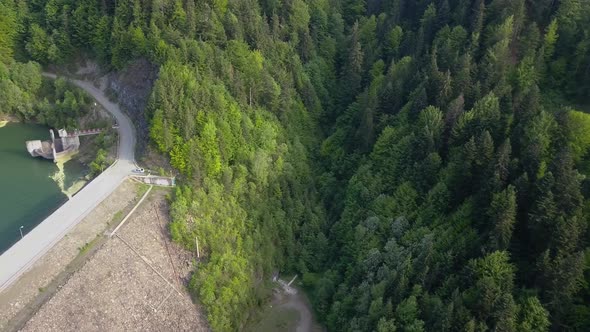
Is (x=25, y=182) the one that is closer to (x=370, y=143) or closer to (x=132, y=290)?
(x=132, y=290)


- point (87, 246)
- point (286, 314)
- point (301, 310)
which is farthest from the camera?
point (301, 310)

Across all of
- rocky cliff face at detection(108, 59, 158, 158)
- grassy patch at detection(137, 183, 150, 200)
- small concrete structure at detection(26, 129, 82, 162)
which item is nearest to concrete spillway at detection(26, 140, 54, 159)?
small concrete structure at detection(26, 129, 82, 162)

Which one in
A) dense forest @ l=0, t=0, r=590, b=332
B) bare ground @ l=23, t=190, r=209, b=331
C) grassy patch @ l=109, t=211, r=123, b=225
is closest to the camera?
dense forest @ l=0, t=0, r=590, b=332

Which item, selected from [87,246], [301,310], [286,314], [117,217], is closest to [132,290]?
[87,246]

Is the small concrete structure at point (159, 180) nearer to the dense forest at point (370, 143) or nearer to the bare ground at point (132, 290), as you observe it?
the dense forest at point (370, 143)

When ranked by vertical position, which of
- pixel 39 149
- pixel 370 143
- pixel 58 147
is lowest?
pixel 39 149

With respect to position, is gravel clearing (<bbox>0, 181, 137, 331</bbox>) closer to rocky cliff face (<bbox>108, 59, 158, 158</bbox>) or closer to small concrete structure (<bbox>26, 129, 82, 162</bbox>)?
rocky cliff face (<bbox>108, 59, 158, 158</bbox>)
